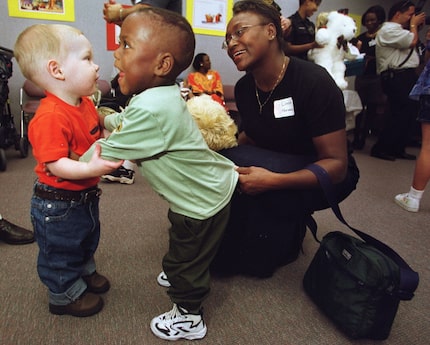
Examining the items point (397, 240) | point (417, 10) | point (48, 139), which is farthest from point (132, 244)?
point (417, 10)

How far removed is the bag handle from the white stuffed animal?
2265 mm

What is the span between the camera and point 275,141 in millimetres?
1444

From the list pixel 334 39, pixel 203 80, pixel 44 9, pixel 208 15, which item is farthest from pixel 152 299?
pixel 208 15

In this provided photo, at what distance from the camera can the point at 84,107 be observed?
3.53 feet

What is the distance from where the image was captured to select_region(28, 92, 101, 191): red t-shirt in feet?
2.98

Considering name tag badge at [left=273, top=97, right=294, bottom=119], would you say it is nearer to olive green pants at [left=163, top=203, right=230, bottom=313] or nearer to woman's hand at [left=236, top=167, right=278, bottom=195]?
woman's hand at [left=236, top=167, right=278, bottom=195]

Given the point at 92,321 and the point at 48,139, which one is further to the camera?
the point at 92,321

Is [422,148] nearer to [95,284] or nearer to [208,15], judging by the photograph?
[95,284]

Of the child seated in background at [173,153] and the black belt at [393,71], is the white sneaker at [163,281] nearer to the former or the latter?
the child seated in background at [173,153]

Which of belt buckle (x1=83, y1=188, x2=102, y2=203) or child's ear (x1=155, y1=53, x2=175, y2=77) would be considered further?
belt buckle (x1=83, y1=188, x2=102, y2=203)

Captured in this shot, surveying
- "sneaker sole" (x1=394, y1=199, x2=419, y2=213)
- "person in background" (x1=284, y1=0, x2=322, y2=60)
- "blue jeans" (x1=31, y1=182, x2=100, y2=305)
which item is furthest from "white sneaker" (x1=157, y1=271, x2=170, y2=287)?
"person in background" (x1=284, y1=0, x2=322, y2=60)

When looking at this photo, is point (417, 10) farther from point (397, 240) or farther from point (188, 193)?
point (188, 193)

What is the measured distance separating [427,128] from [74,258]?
2300 mm

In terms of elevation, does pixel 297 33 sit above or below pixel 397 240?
above
